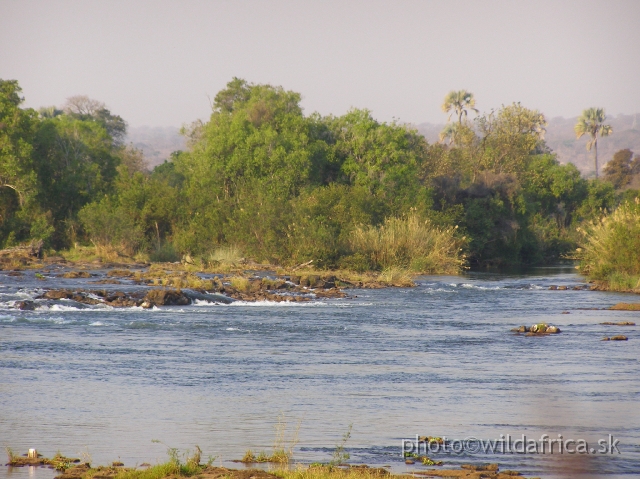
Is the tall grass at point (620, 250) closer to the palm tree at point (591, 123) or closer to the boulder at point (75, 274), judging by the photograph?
the boulder at point (75, 274)

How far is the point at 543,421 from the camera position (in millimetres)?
12750

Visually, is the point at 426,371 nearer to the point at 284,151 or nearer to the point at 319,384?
the point at 319,384

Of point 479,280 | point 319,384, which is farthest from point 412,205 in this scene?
point 319,384

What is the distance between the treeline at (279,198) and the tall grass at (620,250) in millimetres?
8625

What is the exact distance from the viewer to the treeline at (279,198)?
4494 cm

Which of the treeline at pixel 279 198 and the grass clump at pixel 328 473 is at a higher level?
the treeline at pixel 279 198

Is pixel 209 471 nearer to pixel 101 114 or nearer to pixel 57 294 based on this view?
pixel 57 294

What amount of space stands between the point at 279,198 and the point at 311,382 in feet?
108

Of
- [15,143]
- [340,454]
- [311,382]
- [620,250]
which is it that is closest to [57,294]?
[311,382]

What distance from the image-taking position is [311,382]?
15805 mm

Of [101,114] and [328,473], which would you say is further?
[101,114]

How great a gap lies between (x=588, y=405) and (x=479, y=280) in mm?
28249

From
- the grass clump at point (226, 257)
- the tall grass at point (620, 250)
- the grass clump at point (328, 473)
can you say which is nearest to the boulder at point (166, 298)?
the grass clump at point (226, 257)

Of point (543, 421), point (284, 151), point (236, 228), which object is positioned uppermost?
point (284, 151)
